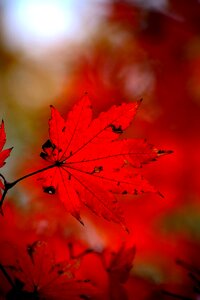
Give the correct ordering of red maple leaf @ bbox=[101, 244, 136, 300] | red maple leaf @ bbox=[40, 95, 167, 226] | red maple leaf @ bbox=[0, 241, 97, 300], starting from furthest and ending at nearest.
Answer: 1. red maple leaf @ bbox=[101, 244, 136, 300]
2. red maple leaf @ bbox=[0, 241, 97, 300]
3. red maple leaf @ bbox=[40, 95, 167, 226]

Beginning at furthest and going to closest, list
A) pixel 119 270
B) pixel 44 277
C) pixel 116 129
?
1. pixel 119 270
2. pixel 44 277
3. pixel 116 129

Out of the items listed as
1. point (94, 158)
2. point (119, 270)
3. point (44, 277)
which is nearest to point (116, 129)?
point (94, 158)

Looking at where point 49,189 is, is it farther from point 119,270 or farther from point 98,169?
point 119,270

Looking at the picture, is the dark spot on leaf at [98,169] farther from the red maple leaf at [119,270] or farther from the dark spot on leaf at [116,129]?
the red maple leaf at [119,270]

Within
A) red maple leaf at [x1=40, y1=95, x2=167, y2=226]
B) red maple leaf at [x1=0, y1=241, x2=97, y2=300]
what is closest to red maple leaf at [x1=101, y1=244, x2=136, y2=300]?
red maple leaf at [x1=0, y1=241, x2=97, y2=300]

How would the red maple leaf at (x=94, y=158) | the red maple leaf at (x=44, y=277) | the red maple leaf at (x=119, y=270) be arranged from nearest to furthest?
the red maple leaf at (x=94, y=158)
the red maple leaf at (x=44, y=277)
the red maple leaf at (x=119, y=270)

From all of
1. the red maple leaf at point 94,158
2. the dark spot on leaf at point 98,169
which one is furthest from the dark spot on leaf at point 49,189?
the dark spot on leaf at point 98,169

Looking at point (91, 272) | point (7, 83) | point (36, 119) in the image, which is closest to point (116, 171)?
point (91, 272)

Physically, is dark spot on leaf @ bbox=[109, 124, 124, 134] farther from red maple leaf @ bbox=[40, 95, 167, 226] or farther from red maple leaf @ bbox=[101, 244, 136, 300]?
red maple leaf @ bbox=[101, 244, 136, 300]

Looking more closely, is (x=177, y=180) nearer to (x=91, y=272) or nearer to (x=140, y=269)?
(x=140, y=269)
